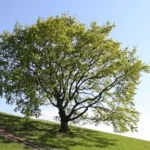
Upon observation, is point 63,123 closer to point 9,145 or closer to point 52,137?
point 52,137

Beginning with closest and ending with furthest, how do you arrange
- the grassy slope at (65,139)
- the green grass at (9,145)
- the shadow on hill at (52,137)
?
the green grass at (9,145) → the grassy slope at (65,139) → the shadow on hill at (52,137)

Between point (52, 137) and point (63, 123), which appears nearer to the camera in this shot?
point (52, 137)

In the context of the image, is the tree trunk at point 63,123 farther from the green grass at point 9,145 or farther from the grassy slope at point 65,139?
the green grass at point 9,145

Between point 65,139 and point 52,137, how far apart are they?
1.89 m

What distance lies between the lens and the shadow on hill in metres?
43.5

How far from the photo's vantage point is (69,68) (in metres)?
52.2

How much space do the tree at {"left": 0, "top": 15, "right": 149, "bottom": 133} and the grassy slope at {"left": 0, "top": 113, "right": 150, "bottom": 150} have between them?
102 inches

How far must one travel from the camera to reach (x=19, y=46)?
51531 mm

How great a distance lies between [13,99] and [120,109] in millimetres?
16605

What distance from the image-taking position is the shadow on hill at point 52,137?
143 feet

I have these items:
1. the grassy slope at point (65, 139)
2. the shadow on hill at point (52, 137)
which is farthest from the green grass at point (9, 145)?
the shadow on hill at point (52, 137)

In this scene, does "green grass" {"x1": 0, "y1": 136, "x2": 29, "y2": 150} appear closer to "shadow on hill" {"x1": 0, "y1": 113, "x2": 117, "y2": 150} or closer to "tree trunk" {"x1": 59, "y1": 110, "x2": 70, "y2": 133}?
"shadow on hill" {"x1": 0, "y1": 113, "x2": 117, "y2": 150}

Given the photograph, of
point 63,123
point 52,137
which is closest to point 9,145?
point 52,137

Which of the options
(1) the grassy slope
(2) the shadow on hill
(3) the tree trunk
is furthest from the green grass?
(3) the tree trunk
